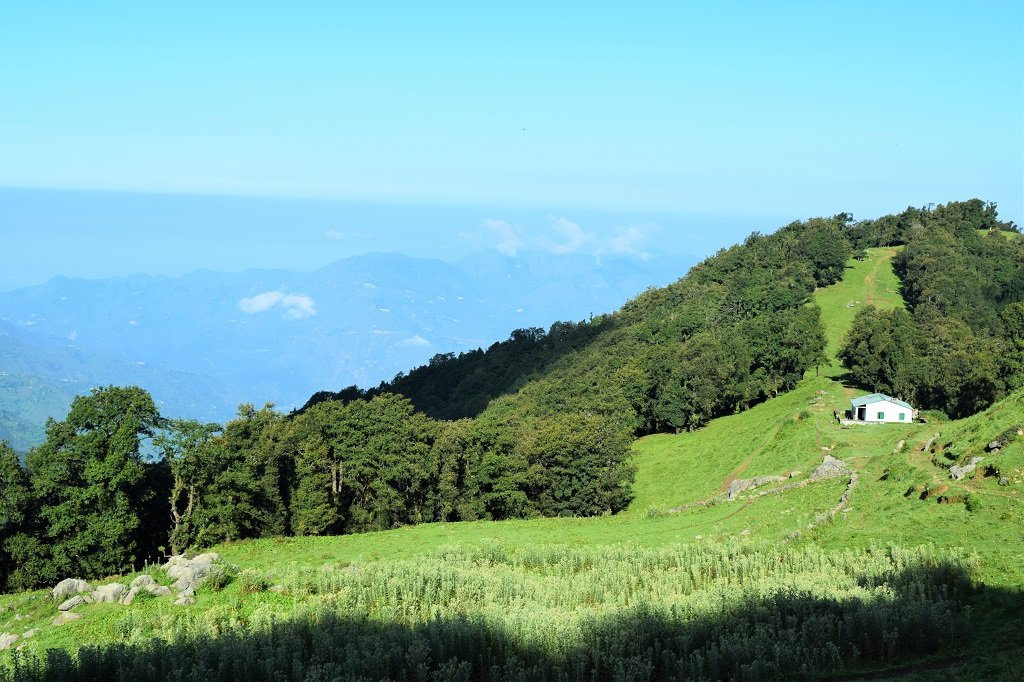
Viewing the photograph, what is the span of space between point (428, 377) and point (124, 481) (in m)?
124

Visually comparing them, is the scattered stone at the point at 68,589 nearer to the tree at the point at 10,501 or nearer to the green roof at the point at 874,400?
the tree at the point at 10,501

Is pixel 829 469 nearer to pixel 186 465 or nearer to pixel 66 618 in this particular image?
pixel 186 465

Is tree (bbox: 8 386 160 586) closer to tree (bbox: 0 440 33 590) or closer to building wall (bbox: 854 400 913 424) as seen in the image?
tree (bbox: 0 440 33 590)

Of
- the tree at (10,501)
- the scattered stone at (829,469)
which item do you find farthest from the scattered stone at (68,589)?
the scattered stone at (829,469)

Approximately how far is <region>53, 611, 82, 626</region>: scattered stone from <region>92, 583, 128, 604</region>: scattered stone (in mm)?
1292

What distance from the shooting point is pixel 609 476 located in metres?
64.0

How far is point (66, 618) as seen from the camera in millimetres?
28266

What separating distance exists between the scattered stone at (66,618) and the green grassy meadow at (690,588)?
500 mm

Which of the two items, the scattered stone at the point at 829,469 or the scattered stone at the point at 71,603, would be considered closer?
the scattered stone at the point at 71,603

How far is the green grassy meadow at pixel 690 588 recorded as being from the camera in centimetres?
2270

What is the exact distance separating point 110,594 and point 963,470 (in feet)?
123

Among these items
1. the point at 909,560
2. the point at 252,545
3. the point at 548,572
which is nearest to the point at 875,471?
the point at 909,560

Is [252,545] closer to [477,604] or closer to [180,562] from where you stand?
[180,562]

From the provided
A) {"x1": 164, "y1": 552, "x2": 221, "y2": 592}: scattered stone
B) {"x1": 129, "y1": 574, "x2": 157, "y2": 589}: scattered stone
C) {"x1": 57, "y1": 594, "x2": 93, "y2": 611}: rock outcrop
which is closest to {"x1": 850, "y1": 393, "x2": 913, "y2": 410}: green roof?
{"x1": 164, "y1": 552, "x2": 221, "y2": 592}: scattered stone
